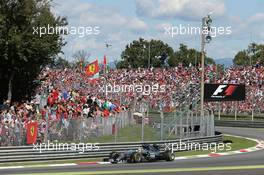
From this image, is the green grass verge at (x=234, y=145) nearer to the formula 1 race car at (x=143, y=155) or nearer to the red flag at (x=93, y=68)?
the formula 1 race car at (x=143, y=155)

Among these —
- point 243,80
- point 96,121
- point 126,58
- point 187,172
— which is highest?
point 126,58

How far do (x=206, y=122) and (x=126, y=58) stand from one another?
83.2 meters

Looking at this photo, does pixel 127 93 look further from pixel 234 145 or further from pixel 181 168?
pixel 181 168

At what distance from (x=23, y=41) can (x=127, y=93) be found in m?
15.3

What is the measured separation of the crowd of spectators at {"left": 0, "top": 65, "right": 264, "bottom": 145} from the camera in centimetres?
2606

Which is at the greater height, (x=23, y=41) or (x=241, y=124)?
(x=23, y=41)

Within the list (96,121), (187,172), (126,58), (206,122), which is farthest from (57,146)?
(126,58)

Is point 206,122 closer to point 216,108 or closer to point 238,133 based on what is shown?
point 238,133

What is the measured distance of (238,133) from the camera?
119 ft

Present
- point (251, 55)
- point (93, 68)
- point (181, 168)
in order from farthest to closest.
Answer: point (251, 55)
point (93, 68)
point (181, 168)

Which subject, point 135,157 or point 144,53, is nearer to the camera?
point 135,157
